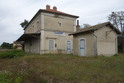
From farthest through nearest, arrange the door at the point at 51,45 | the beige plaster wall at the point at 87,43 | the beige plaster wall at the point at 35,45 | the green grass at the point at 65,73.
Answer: the beige plaster wall at the point at 35,45, the door at the point at 51,45, the beige plaster wall at the point at 87,43, the green grass at the point at 65,73

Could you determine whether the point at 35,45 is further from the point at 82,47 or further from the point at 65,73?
the point at 65,73

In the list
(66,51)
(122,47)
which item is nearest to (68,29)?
(66,51)

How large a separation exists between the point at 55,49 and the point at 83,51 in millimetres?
5069

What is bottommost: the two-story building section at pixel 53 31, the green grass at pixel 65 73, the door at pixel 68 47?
the green grass at pixel 65 73

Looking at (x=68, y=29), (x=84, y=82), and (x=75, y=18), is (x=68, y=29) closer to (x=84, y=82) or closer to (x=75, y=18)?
(x=75, y=18)

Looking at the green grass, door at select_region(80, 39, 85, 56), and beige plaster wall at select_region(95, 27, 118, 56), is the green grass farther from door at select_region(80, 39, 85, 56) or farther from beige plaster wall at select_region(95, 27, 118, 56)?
door at select_region(80, 39, 85, 56)

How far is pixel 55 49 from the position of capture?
1549 cm

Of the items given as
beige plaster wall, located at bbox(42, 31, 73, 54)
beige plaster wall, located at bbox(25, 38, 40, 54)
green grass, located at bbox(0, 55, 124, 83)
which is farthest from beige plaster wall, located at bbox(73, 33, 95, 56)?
beige plaster wall, located at bbox(25, 38, 40, 54)

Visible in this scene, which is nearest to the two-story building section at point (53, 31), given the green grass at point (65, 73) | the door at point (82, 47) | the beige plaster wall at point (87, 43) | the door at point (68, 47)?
the door at point (68, 47)

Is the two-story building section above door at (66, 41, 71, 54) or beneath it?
above

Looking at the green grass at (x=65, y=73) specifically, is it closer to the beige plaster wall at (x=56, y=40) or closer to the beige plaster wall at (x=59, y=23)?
the beige plaster wall at (x=56, y=40)

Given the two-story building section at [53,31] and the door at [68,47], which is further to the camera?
the door at [68,47]

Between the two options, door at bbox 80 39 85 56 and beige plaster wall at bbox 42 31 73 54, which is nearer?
door at bbox 80 39 85 56

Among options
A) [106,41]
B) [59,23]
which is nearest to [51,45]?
[59,23]
